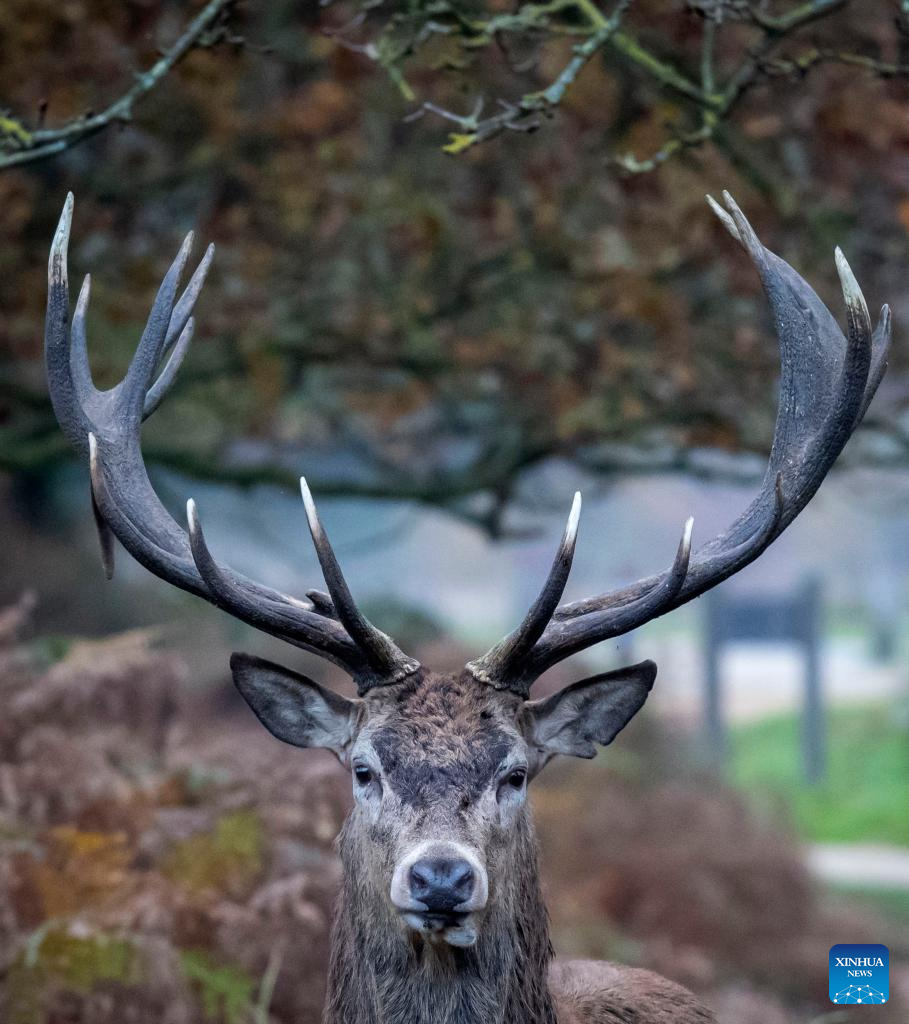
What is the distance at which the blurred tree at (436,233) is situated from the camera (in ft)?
24.9

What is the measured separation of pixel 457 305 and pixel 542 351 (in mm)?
899

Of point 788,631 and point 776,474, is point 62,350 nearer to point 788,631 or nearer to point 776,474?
point 776,474

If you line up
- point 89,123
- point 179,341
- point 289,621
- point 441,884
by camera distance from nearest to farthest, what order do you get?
point 441,884, point 289,621, point 89,123, point 179,341

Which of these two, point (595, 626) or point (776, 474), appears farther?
point (776, 474)

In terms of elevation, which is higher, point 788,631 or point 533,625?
point 788,631

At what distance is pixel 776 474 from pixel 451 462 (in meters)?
7.09

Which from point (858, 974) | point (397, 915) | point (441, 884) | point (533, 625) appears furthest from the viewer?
point (858, 974)

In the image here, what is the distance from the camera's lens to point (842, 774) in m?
10.7

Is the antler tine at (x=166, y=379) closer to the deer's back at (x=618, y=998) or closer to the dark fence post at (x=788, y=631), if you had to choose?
the deer's back at (x=618, y=998)

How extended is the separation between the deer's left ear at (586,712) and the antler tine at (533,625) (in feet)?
0.61

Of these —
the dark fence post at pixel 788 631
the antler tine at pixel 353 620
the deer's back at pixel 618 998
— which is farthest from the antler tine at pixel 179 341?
the dark fence post at pixel 788 631

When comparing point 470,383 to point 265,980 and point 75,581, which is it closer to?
point 75,581

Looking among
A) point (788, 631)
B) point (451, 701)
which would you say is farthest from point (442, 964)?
point (788, 631)

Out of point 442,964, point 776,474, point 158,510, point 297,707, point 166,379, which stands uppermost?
point 166,379
